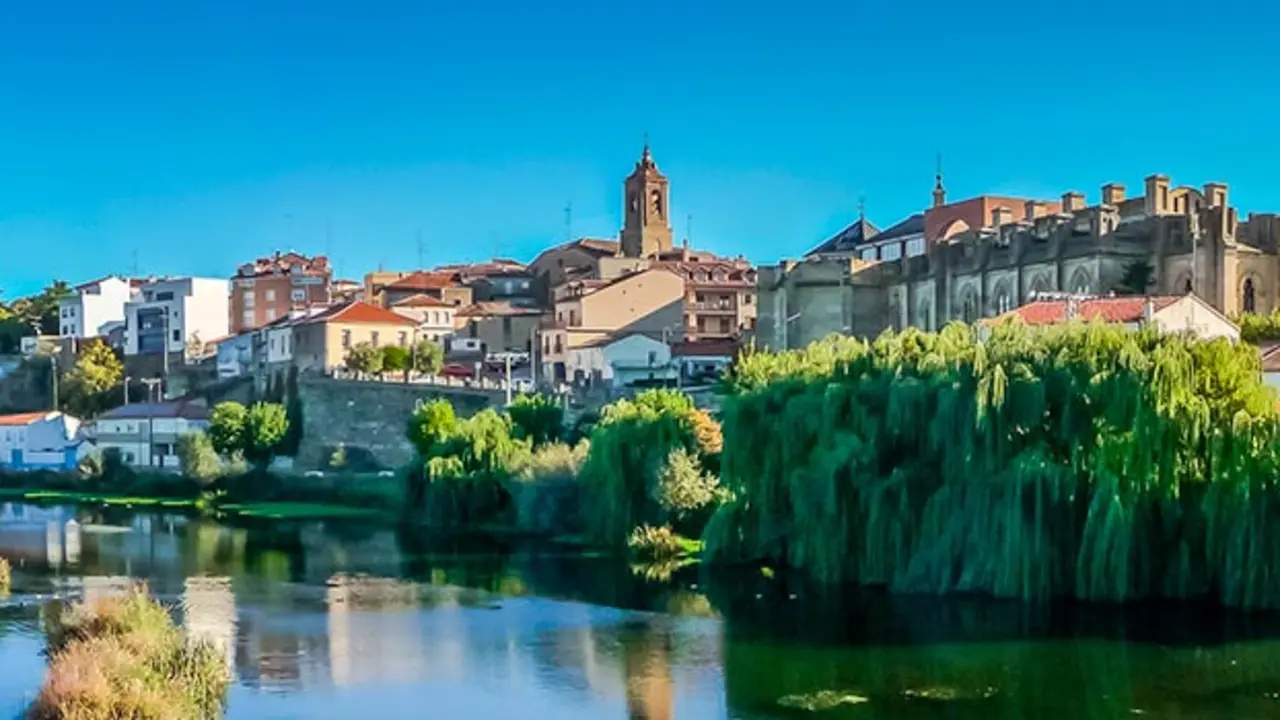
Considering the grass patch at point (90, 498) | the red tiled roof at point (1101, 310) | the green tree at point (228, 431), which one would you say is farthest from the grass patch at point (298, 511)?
the red tiled roof at point (1101, 310)

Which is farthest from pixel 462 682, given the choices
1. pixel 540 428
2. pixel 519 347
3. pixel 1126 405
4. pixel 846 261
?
pixel 519 347

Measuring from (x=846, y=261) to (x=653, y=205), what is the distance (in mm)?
35843

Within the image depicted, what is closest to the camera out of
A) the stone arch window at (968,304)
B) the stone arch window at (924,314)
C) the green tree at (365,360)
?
the stone arch window at (968,304)

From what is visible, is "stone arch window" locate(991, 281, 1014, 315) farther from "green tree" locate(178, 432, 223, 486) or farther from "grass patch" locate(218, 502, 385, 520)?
"green tree" locate(178, 432, 223, 486)

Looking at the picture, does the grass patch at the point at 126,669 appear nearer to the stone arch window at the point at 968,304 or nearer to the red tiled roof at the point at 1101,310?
the red tiled roof at the point at 1101,310

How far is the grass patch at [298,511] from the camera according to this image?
4822cm

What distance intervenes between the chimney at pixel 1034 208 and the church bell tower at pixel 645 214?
33442 mm

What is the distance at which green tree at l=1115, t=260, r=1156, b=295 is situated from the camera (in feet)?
146

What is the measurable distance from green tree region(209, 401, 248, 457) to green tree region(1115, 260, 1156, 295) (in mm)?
31249

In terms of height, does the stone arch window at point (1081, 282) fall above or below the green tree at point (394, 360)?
above

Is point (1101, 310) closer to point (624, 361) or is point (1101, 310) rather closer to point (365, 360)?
point (624, 361)

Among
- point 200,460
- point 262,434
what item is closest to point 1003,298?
point 262,434

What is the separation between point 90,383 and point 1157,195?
4719 centimetres

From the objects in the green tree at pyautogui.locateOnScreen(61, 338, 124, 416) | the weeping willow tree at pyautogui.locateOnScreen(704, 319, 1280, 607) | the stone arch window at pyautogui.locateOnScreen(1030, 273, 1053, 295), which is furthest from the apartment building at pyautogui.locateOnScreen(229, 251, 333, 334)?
the weeping willow tree at pyautogui.locateOnScreen(704, 319, 1280, 607)
